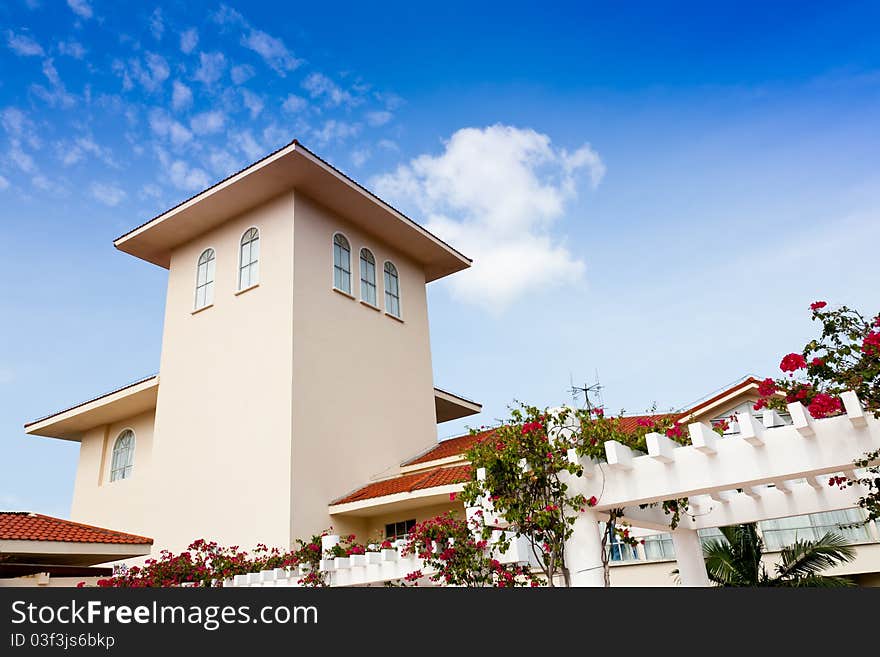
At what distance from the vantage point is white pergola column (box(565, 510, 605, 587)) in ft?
22.0

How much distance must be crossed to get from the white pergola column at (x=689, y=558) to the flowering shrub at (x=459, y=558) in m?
2.07

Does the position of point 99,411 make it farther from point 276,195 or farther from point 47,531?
point 276,195

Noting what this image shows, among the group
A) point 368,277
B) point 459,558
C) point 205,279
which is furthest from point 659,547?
point 205,279

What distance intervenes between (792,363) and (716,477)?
1.25 metres

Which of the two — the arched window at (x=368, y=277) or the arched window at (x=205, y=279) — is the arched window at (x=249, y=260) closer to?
the arched window at (x=205, y=279)

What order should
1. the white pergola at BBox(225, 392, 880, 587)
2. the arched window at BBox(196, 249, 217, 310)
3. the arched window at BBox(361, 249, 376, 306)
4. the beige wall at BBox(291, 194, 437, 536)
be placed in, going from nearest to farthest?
the white pergola at BBox(225, 392, 880, 587)
the beige wall at BBox(291, 194, 437, 536)
the arched window at BBox(196, 249, 217, 310)
the arched window at BBox(361, 249, 376, 306)

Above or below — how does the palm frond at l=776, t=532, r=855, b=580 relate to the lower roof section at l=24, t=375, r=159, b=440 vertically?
below

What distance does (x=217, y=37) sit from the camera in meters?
16.0

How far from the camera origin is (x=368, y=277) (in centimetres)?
1827

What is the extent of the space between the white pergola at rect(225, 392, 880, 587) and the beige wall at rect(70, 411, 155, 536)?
1308 centimetres

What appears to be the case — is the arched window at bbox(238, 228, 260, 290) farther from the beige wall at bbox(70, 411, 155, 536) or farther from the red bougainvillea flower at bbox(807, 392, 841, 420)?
the red bougainvillea flower at bbox(807, 392, 841, 420)

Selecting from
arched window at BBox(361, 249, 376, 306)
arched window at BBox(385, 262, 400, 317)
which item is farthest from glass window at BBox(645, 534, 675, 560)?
arched window at BBox(361, 249, 376, 306)

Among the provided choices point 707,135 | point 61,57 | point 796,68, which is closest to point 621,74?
point 707,135

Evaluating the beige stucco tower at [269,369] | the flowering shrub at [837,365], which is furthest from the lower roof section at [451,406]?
the flowering shrub at [837,365]
